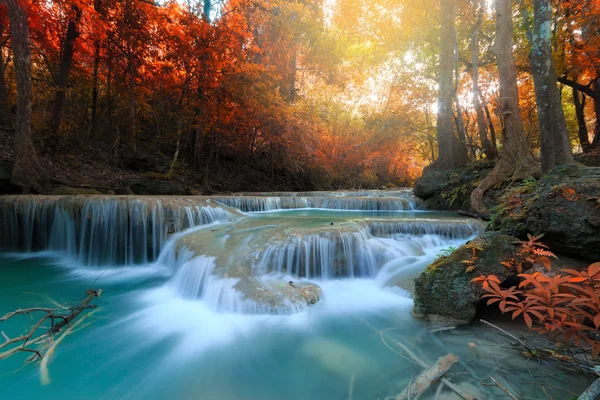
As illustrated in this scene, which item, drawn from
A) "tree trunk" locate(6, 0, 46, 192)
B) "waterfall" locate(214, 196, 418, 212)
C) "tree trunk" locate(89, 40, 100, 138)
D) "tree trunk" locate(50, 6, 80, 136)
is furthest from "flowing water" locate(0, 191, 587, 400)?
"tree trunk" locate(89, 40, 100, 138)

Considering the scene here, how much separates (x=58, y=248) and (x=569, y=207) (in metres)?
9.54

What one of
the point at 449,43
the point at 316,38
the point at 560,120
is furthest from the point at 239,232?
the point at 316,38

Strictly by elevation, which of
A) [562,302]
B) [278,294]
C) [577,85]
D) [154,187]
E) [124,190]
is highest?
[577,85]

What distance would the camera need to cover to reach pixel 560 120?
5059mm

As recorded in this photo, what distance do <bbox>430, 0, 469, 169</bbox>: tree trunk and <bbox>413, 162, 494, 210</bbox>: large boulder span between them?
869 mm

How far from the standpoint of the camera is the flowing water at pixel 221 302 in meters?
2.31

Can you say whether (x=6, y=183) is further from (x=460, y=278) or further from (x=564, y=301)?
(x=564, y=301)

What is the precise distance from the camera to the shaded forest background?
10.2m

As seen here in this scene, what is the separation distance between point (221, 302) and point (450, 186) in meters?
9.28

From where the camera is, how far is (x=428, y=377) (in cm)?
209

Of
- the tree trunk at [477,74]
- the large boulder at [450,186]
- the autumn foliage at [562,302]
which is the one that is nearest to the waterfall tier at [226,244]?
the autumn foliage at [562,302]

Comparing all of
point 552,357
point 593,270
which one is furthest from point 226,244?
point 593,270

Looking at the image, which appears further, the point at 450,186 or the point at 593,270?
the point at 450,186

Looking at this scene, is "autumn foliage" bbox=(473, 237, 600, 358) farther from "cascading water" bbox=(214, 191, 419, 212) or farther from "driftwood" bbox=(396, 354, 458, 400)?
"cascading water" bbox=(214, 191, 419, 212)
